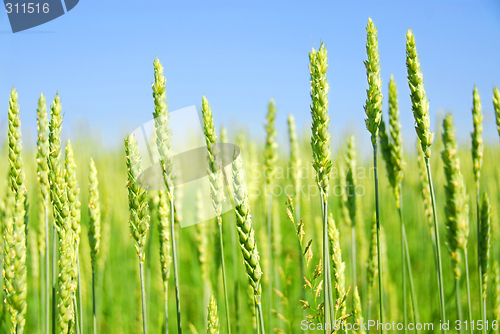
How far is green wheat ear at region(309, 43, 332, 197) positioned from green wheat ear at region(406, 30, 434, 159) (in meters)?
0.33

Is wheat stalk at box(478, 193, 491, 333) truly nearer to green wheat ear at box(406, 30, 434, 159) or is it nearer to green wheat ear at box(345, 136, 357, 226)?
green wheat ear at box(406, 30, 434, 159)

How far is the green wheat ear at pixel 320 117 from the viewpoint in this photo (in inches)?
43.3

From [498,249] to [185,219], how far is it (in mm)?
2772

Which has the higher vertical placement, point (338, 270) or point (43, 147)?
point (43, 147)

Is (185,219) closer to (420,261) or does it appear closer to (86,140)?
(420,261)

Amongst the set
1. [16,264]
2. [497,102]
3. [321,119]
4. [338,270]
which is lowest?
[338,270]

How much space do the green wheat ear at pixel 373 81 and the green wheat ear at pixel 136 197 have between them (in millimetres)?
854

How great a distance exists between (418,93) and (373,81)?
0.16 meters

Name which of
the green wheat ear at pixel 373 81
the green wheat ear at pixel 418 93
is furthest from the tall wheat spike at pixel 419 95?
the green wheat ear at pixel 373 81

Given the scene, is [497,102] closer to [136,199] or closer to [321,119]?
[321,119]

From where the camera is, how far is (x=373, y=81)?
1.24 m

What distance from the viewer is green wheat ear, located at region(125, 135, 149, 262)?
1.15m

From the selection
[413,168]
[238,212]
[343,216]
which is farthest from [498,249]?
[238,212]

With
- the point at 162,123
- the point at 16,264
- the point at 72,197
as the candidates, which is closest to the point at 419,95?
the point at 162,123
